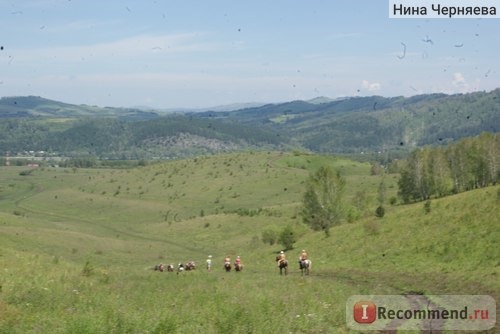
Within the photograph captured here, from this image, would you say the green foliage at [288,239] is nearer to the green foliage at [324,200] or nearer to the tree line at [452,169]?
the green foliage at [324,200]

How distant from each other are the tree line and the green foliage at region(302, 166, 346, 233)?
1302 inches

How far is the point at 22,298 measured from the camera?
27172mm

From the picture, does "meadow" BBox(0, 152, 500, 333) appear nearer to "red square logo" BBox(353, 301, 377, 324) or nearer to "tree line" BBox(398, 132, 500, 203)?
"red square logo" BBox(353, 301, 377, 324)

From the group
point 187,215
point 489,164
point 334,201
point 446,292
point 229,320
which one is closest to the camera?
point 229,320

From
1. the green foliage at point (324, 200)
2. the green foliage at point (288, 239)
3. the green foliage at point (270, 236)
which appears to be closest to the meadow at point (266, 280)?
the green foliage at point (288, 239)

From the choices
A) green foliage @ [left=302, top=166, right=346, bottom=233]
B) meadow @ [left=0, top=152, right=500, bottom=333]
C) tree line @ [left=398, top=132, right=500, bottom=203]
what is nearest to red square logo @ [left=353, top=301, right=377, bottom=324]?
meadow @ [left=0, top=152, right=500, bottom=333]

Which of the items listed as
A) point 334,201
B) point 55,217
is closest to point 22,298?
point 334,201

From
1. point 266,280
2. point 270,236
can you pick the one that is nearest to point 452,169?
point 270,236

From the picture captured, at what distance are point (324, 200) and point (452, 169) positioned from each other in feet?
137

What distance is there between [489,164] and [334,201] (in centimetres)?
3744

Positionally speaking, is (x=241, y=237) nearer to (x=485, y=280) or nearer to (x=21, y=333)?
(x=485, y=280)

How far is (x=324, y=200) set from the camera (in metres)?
86.8

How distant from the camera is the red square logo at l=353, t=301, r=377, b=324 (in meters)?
23.4

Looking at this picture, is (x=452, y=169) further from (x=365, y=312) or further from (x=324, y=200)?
(x=365, y=312)
